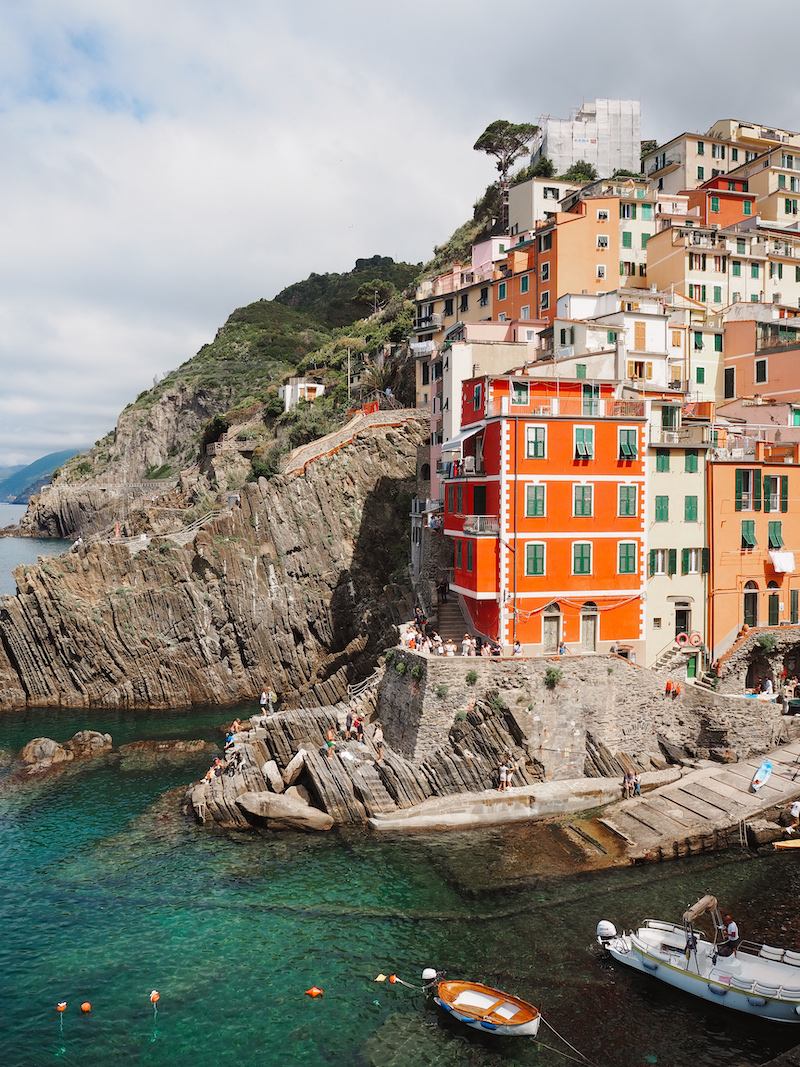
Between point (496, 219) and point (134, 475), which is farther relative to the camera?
point (134, 475)

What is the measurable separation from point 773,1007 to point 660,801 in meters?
10.3

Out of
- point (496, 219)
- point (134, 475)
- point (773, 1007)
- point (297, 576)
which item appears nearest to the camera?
point (773, 1007)

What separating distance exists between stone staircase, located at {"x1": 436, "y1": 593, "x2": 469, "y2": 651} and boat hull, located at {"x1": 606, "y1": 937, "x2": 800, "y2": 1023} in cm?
1646

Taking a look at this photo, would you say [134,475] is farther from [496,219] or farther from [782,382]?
[782,382]

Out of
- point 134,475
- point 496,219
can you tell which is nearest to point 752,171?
point 496,219

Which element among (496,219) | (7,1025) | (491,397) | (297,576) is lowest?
(7,1025)

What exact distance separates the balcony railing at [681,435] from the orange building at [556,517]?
2071mm

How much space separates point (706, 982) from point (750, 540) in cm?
2167

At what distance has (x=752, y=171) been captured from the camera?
69062 mm

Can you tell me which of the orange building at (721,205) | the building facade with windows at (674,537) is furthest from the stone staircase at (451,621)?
the orange building at (721,205)

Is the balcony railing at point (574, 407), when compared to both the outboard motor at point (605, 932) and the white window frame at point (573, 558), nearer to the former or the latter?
the white window frame at point (573, 558)

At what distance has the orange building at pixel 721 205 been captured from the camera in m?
63.5

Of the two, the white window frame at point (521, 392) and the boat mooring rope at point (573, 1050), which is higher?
the white window frame at point (521, 392)

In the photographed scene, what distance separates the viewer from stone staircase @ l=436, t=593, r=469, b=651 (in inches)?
1432
